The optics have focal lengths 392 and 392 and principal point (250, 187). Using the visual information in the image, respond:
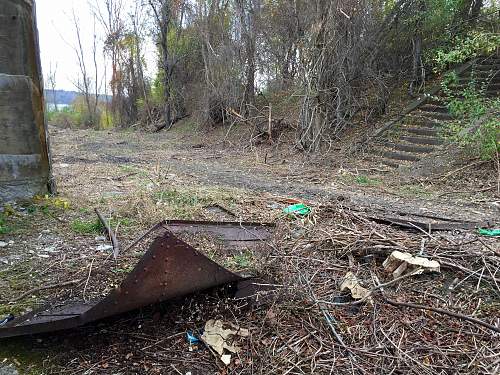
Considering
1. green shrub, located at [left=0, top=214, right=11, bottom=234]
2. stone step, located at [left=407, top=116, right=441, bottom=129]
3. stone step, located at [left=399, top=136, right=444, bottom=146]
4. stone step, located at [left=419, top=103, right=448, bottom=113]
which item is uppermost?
stone step, located at [left=419, top=103, right=448, bottom=113]

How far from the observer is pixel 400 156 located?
8.85 metres

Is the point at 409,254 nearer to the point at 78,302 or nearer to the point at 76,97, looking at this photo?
the point at 78,302

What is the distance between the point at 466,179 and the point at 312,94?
4.29 m

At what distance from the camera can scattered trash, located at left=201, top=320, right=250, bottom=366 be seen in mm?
2295

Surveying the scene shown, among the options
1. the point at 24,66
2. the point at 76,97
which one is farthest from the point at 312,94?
the point at 76,97

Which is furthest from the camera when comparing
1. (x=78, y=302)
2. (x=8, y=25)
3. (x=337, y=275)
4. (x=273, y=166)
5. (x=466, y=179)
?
(x=273, y=166)

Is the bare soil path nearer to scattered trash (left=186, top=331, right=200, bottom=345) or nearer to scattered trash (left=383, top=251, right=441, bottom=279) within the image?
scattered trash (left=383, top=251, right=441, bottom=279)

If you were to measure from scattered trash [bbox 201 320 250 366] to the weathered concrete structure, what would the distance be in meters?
3.23

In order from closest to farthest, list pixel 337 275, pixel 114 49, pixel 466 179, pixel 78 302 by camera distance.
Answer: pixel 78 302 → pixel 337 275 → pixel 466 179 → pixel 114 49

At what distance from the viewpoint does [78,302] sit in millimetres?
2658

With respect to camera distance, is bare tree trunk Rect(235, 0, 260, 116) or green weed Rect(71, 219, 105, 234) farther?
bare tree trunk Rect(235, 0, 260, 116)

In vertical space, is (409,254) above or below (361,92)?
below

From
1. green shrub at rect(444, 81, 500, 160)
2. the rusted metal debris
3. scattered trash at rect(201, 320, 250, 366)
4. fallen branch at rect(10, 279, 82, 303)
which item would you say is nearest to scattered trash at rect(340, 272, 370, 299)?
the rusted metal debris

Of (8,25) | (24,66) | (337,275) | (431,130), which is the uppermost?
(8,25)
